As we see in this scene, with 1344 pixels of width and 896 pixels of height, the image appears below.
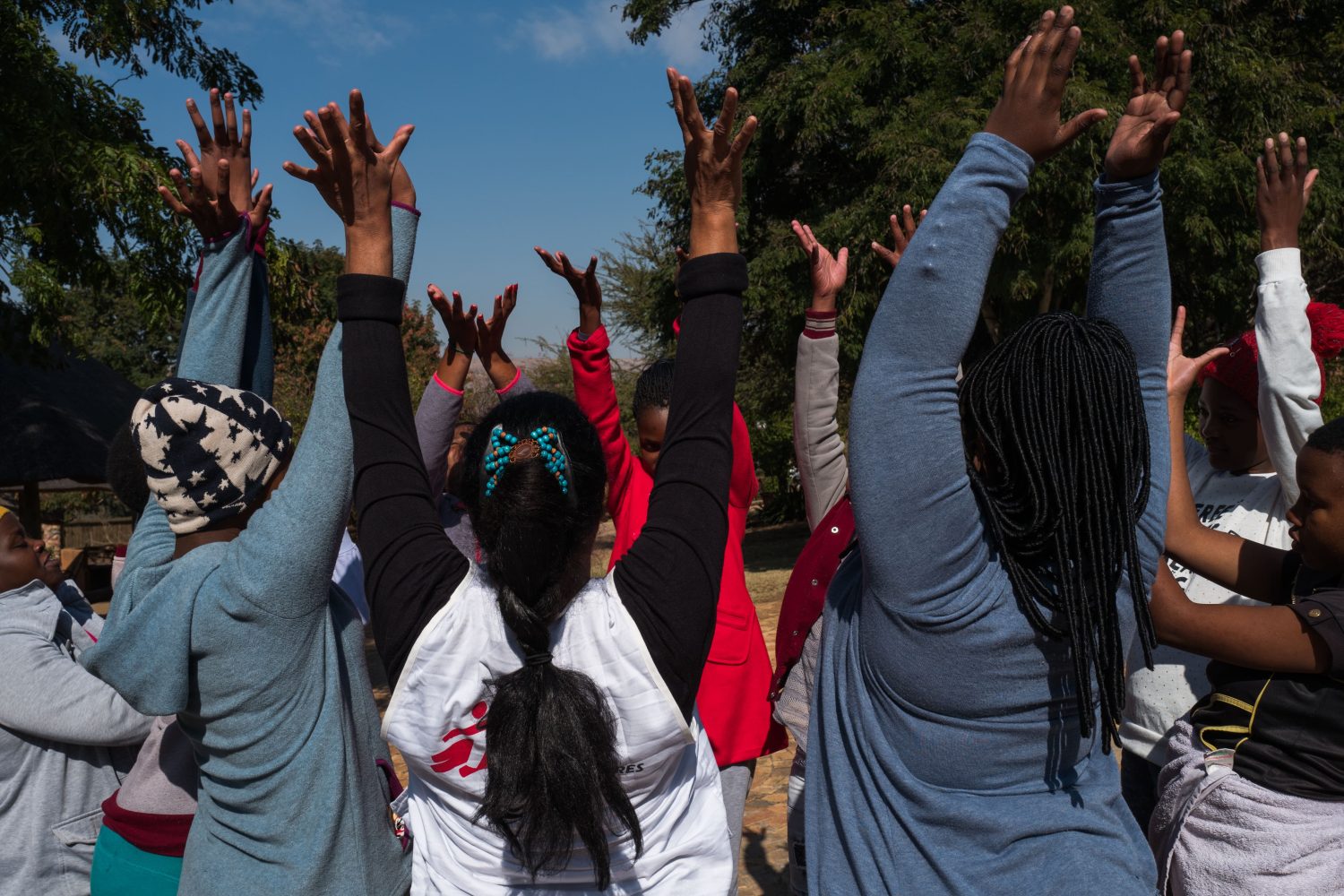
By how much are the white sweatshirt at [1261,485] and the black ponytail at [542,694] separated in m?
1.59

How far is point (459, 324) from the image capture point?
3039 millimetres

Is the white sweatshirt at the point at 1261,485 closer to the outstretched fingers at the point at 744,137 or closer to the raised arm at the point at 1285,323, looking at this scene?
the raised arm at the point at 1285,323

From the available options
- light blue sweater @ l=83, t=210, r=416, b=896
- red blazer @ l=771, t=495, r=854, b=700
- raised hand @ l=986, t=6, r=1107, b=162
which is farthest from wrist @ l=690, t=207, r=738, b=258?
red blazer @ l=771, t=495, r=854, b=700

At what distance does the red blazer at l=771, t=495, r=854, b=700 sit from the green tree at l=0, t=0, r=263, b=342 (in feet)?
22.4

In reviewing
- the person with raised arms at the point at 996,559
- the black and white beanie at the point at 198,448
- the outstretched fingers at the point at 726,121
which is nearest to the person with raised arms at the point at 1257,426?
the person with raised arms at the point at 996,559

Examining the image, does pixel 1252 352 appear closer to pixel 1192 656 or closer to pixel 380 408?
pixel 1192 656

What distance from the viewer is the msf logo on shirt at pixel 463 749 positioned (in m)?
1.77

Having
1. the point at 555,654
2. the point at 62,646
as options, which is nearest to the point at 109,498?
the point at 62,646

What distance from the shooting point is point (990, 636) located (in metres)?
1.67

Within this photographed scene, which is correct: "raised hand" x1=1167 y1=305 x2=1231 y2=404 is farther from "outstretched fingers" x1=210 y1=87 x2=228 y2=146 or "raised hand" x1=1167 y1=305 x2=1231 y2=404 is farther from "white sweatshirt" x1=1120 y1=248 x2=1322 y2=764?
"outstretched fingers" x1=210 y1=87 x2=228 y2=146

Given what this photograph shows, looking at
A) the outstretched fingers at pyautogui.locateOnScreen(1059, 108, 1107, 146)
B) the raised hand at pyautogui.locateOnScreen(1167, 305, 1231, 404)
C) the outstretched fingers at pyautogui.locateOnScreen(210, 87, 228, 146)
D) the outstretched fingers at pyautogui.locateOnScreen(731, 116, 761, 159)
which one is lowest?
the raised hand at pyautogui.locateOnScreen(1167, 305, 1231, 404)

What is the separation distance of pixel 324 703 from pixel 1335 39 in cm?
1495

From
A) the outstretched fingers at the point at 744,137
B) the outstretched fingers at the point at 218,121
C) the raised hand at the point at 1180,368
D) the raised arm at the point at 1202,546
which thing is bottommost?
the raised arm at the point at 1202,546

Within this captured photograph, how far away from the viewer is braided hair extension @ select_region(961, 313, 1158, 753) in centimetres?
168
